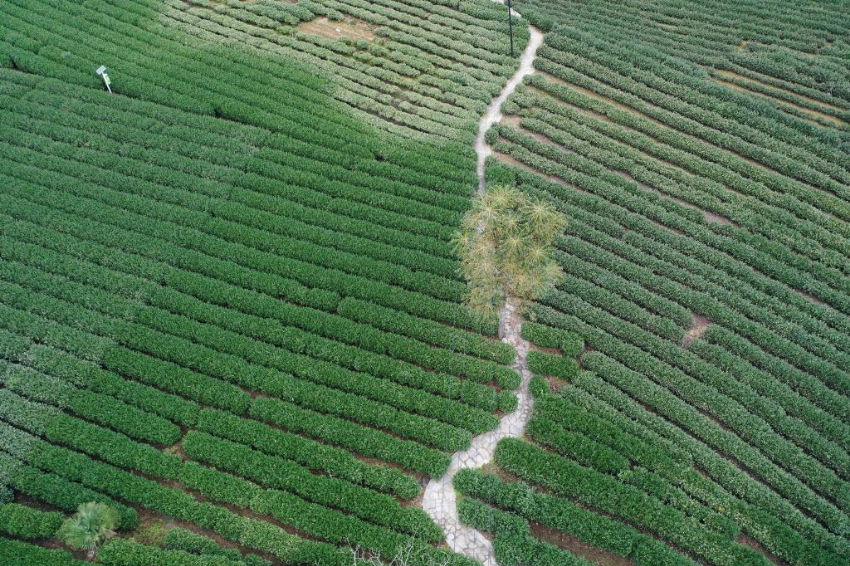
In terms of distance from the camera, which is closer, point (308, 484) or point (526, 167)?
point (308, 484)

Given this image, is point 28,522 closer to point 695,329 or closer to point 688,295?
point 695,329

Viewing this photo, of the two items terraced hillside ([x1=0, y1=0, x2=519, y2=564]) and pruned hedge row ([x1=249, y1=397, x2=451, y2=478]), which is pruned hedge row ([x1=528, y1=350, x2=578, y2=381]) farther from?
pruned hedge row ([x1=249, y1=397, x2=451, y2=478])

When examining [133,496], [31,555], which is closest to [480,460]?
[133,496]

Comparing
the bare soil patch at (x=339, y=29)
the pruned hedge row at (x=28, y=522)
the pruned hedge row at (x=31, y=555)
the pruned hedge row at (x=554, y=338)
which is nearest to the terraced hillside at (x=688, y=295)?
the pruned hedge row at (x=554, y=338)

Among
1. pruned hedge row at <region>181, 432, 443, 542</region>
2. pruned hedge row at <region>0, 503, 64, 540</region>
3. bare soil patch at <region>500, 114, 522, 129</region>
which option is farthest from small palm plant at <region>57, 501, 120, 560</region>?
bare soil patch at <region>500, 114, 522, 129</region>

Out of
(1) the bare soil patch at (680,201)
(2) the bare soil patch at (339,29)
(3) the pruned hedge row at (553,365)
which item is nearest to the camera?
(3) the pruned hedge row at (553,365)

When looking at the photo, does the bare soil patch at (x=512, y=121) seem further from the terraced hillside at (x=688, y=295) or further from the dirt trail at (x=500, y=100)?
the dirt trail at (x=500, y=100)
